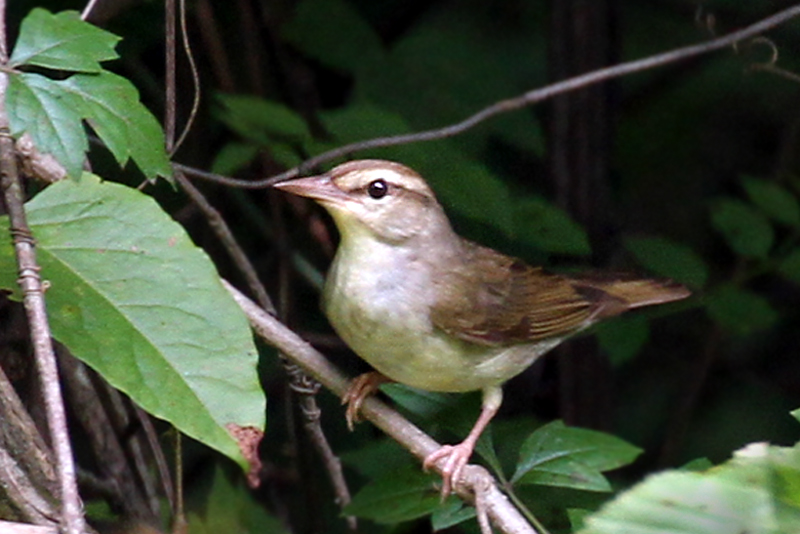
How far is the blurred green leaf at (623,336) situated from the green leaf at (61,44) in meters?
2.11

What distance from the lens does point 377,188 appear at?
10.2ft

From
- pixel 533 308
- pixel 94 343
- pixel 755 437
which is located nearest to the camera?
pixel 94 343

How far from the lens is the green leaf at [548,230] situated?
3529 millimetres

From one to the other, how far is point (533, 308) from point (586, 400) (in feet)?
3.86

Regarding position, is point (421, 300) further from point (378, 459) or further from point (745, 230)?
point (745, 230)

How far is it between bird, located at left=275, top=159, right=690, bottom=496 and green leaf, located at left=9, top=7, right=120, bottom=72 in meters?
0.66

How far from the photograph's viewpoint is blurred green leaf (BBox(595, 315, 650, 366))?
3814mm

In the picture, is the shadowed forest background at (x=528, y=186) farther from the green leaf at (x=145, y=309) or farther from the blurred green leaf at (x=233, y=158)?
the green leaf at (x=145, y=309)

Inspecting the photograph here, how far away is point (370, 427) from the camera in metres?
4.16

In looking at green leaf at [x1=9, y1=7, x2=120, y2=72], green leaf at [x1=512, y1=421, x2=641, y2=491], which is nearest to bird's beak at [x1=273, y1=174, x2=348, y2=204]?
green leaf at [x1=9, y1=7, x2=120, y2=72]

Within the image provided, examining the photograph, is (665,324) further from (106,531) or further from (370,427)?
(106,531)

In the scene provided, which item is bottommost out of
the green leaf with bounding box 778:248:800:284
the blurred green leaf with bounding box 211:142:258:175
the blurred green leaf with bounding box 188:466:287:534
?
the blurred green leaf with bounding box 188:466:287:534

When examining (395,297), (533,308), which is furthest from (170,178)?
(533,308)

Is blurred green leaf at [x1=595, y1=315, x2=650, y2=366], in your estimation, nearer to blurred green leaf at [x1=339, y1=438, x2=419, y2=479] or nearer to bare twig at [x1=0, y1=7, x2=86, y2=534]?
blurred green leaf at [x1=339, y1=438, x2=419, y2=479]
